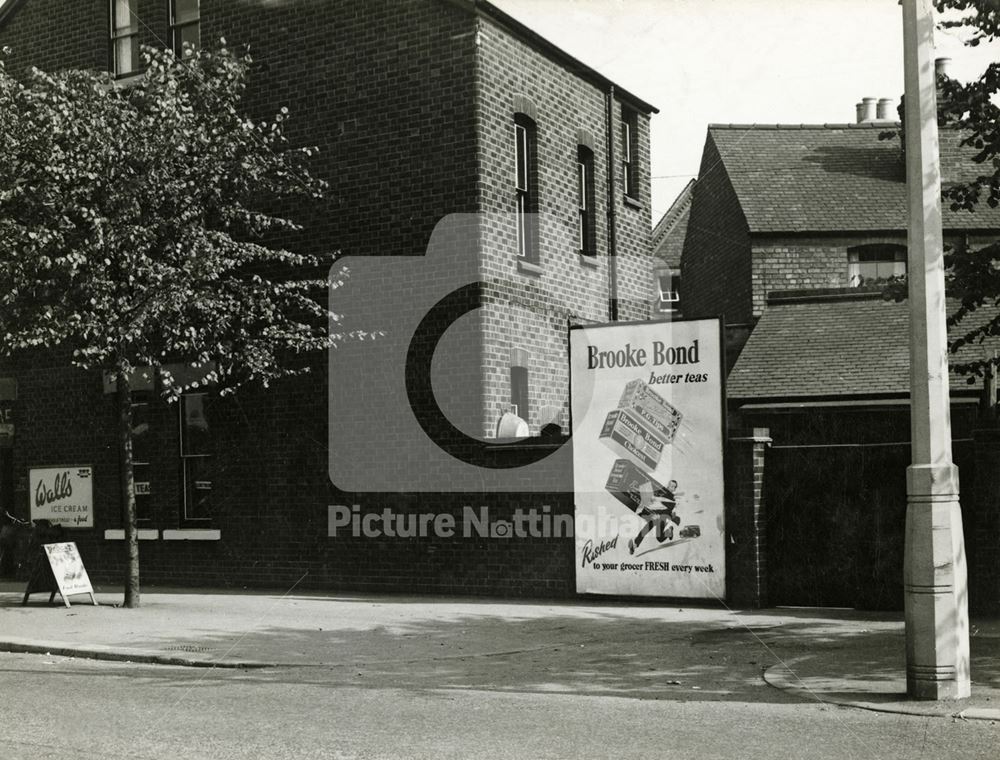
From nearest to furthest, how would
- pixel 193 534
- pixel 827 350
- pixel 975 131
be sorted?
pixel 975 131 < pixel 193 534 < pixel 827 350

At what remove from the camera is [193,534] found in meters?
17.7

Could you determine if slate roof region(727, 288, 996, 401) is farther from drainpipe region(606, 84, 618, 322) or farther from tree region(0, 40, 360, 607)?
tree region(0, 40, 360, 607)

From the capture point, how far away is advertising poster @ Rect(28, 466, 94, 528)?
18797 millimetres

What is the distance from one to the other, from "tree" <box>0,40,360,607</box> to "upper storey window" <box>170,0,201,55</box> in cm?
284

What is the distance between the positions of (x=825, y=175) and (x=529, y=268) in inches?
566

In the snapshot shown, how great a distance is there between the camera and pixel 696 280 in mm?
31812

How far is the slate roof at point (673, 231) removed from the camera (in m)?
34.9

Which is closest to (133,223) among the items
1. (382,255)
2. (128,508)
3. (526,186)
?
(382,255)

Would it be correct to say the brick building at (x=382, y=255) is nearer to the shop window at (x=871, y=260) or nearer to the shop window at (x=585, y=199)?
the shop window at (x=585, y=199)

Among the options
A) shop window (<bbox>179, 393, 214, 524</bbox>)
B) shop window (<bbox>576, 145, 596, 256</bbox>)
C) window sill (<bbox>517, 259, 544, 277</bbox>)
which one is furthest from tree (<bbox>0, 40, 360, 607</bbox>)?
shop window (<bbox>576, 145, 596, 256</bbox>)

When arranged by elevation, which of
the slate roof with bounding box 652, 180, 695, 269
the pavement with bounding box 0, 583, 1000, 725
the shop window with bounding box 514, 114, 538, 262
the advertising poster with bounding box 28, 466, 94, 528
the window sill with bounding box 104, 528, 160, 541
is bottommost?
the pavement with bounding box 0, 583, 1000, 725

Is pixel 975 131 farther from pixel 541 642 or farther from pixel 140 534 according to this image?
pixel 140 534

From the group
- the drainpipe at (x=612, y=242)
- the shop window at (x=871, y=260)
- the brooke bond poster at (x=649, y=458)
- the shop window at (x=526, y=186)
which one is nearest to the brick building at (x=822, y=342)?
the shop window at (x=871, y=260)

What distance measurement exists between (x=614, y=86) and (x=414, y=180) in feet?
17.3
